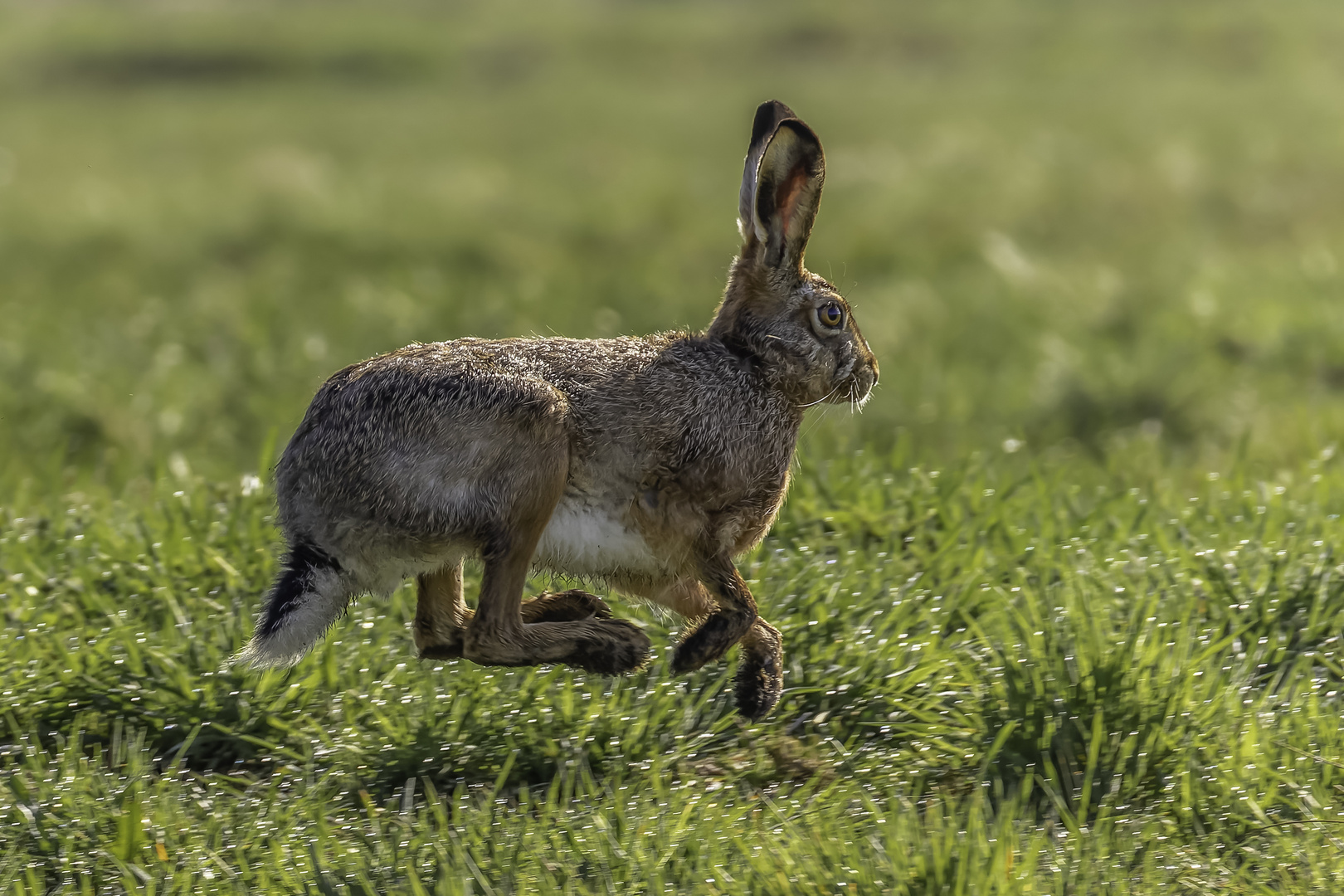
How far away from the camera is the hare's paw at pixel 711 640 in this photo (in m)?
4.02

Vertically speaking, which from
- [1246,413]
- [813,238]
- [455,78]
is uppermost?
[455,78]

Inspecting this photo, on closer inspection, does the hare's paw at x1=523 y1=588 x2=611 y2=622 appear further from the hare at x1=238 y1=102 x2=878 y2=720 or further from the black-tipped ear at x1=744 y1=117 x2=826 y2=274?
the black-tipped ear at x1=744 y1=117 x2=826 y2=274

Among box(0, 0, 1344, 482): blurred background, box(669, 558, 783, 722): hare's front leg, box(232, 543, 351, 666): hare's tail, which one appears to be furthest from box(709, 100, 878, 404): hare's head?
box(0, 0, 1344, 482): blurred background

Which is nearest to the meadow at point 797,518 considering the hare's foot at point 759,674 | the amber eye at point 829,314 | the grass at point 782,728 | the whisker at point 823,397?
the grass at point 782,728

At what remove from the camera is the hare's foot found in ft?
13.7

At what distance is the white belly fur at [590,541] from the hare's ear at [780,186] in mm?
895

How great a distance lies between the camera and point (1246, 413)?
808 cm

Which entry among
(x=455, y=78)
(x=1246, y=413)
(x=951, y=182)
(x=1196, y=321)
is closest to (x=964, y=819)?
(x=1246, y=413)

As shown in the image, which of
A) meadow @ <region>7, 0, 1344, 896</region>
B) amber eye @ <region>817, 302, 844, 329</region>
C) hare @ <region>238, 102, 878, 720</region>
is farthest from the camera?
amber eye @ <region>817, 302, 844, 329</region>

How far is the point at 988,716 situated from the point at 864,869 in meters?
0.90

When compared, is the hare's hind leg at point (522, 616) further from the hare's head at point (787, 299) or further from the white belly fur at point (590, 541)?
the hare's head at point (787, 299)

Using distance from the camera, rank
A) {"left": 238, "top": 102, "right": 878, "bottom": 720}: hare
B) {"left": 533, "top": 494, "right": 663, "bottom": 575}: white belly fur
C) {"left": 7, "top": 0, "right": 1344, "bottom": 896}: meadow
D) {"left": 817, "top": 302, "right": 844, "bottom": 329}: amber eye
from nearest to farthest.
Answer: {"left": 7, "top": 0, "right": 1344, "bottom": 896}: meadow, {"left": 238, "top": 102, "right": 878, "bottom": 720}: hare, {"left": 533, "top": 494, "right": 663, "bottom": 575}: white belly fur, {"left": 817, "top": 302, "right": 844, "bottom": 329}: amber eye

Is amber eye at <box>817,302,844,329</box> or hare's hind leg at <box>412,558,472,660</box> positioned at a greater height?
amber eye at <box>817,302,844,329</box>

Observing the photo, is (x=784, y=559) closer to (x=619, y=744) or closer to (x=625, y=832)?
(x=619, y=744)
